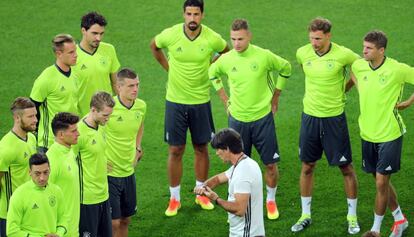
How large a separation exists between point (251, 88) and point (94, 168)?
2.47m

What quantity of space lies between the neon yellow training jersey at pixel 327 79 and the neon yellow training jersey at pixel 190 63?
1278 mm

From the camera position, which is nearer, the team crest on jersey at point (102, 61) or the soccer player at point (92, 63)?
the soccer player at point (92, 63)

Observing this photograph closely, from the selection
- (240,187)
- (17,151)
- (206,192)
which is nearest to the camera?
(206,192)

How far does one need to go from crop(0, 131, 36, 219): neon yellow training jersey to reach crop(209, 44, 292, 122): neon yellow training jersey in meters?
2.86

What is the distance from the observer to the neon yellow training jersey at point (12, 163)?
31.1ft

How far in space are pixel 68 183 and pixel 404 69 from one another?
3958 millimetres

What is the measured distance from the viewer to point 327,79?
444 inches

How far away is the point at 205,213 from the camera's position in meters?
12.1

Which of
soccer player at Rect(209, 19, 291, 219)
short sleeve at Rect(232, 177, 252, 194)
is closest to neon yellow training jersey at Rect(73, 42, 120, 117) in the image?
soccer player at Rect(209, 19, 291, 219)

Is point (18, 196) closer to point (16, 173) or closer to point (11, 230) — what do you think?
point (11, 230)

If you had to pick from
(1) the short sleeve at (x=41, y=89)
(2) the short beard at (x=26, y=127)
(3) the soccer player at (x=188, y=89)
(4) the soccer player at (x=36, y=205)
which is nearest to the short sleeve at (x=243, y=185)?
(4) the soccer player at (x=36, y=205)

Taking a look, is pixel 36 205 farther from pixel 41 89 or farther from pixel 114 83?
pixel 114 83

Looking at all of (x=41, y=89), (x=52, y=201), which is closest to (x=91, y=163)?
(x=52, y=201)

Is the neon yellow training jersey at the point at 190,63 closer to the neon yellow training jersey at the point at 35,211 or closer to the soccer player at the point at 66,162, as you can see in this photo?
the soccer player at the point at 66,162
